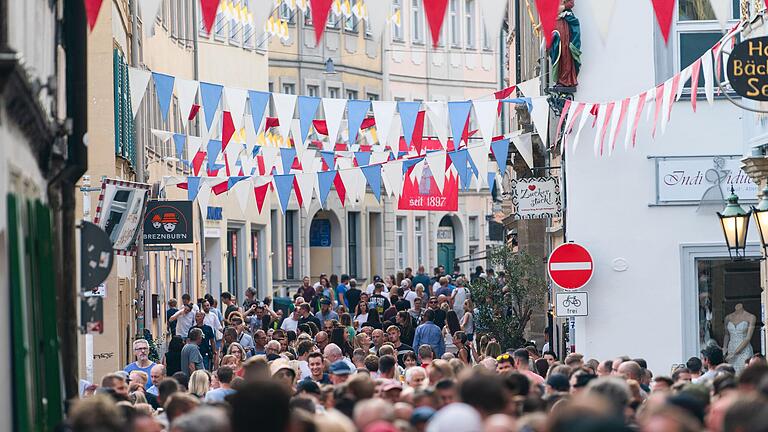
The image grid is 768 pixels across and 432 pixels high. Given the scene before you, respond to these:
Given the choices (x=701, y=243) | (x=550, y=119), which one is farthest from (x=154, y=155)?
(x=701, y=243)

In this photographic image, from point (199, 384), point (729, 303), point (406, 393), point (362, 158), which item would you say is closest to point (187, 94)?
point (199, 384)

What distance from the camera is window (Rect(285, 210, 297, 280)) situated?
5612cm

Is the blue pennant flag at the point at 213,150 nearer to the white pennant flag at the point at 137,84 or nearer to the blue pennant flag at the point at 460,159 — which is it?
the blue pennant flag at the point at 460,159

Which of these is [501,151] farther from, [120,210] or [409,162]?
[120,210]

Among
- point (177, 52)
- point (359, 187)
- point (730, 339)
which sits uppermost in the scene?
point (177, 52)

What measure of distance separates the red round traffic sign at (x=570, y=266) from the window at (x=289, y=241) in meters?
33.8

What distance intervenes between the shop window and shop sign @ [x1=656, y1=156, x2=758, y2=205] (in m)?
0.87

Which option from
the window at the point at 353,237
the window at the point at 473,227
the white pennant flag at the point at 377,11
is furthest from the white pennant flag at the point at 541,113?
the window at the point at 473,227

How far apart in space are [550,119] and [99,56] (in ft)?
23.5

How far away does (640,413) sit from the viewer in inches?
404

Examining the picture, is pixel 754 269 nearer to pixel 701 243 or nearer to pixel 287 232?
pixel 701 243

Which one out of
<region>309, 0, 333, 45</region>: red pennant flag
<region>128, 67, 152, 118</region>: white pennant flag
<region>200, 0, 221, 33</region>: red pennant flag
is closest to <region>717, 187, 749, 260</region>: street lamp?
<region>309, 0, 333, 45</region>: red pennant flag

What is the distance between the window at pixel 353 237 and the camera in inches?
2350

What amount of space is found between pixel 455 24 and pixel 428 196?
30.2 m
